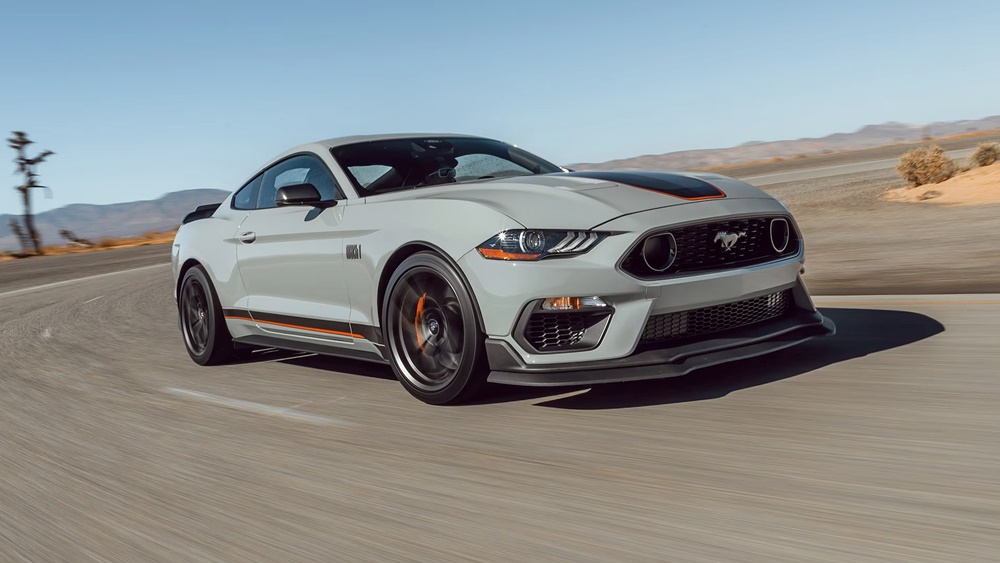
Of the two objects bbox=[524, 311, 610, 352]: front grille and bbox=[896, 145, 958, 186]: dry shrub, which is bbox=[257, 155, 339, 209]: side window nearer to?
bbox=[524, 311, 610, 352]: front grille

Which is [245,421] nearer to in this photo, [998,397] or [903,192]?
[998,397]

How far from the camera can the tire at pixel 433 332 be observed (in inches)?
184

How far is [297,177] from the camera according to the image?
21.0 ft

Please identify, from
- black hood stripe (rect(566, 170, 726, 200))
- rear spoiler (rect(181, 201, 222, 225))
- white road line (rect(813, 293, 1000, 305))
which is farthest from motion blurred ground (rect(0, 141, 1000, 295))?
rear spoiler (rect(181, 201, 222, 225))

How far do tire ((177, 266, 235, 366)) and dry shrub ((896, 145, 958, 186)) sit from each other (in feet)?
52.1

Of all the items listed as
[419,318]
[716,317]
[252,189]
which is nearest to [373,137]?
[252,189]

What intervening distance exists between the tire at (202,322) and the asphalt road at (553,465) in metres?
0.75

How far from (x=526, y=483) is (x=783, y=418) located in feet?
3.91

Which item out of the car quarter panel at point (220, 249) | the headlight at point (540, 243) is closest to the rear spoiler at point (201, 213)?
the car quarter panel at point (220, 249)

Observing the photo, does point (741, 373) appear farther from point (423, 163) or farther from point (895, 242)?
point (895, 242)

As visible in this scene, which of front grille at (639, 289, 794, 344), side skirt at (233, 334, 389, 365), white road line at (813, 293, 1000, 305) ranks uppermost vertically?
front grille at (639, 289, 794, 344)

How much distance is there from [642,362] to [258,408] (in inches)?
92.6

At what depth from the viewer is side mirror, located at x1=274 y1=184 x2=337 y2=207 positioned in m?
5.53

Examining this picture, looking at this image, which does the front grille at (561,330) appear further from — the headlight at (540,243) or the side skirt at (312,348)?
the side skirt at (312,348)
